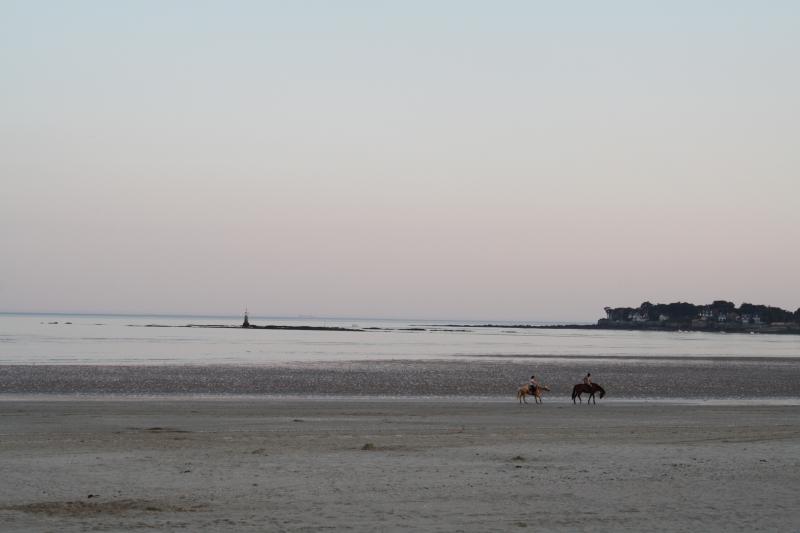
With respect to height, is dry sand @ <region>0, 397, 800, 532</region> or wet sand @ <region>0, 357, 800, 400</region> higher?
dry sand @ <region>0, 397, 800, 532</region>

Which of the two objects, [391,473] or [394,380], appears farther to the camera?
[394,380]

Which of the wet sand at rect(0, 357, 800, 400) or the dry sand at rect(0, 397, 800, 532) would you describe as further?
the wet sand at rect(0, 357, 800, 400)

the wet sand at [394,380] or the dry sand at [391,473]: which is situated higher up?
the dry sand at [391,473]

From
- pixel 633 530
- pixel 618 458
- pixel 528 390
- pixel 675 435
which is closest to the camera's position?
pixel 633 530

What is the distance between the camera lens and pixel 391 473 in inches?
568

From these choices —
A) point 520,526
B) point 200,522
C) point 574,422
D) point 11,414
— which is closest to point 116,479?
point 200,522

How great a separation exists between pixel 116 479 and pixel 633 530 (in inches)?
309

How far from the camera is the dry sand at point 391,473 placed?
11.1 metres

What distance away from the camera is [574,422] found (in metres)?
24.5

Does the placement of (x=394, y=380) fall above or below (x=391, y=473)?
below

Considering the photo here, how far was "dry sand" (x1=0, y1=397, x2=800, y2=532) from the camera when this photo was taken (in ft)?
36.4

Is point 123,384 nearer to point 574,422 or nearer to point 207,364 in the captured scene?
point 207,364

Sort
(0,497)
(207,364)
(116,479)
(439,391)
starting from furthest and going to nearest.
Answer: (207,364) < (439,391) < (116,479) < (0,497)

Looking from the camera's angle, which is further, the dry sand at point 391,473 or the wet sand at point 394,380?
the wet sand at point 394,380
